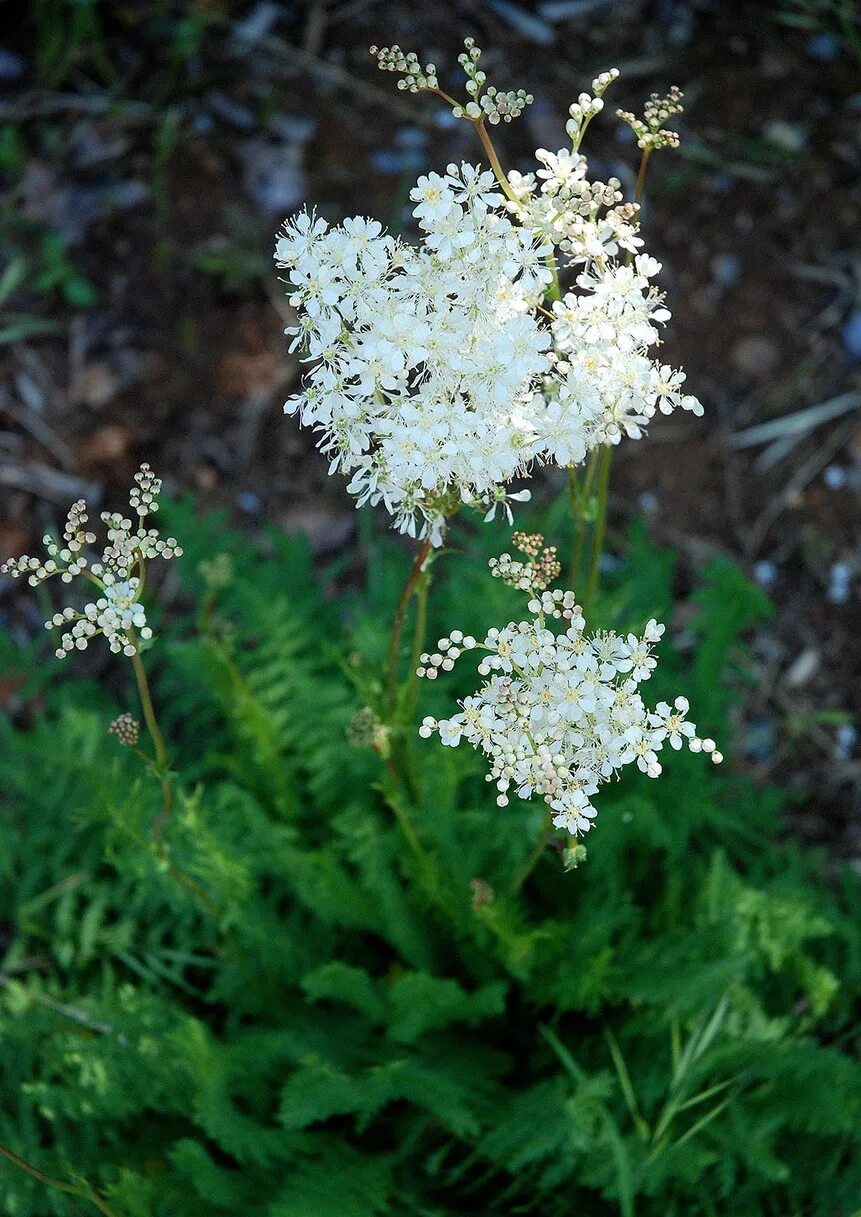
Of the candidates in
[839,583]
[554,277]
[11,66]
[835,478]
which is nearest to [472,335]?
[554,277]

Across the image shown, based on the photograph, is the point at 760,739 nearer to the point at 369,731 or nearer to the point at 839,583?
the point at 839,583

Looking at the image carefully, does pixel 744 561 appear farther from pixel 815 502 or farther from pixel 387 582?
pixel 387 582

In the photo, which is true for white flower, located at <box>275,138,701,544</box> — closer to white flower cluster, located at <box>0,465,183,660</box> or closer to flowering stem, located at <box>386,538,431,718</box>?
flowering stem, located at <box>386,538,431,718</box>

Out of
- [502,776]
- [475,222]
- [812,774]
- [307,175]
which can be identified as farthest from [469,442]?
[307,175]

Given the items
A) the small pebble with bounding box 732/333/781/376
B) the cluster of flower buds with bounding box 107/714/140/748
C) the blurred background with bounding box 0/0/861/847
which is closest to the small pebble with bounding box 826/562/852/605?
the blurred background with bounding box 0/0/861/847

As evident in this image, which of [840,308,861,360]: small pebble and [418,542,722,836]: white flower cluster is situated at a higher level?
[840,308,861,360]: small pebble

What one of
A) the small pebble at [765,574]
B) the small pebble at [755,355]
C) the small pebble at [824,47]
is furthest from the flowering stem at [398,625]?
the small pebble at [824,47]
